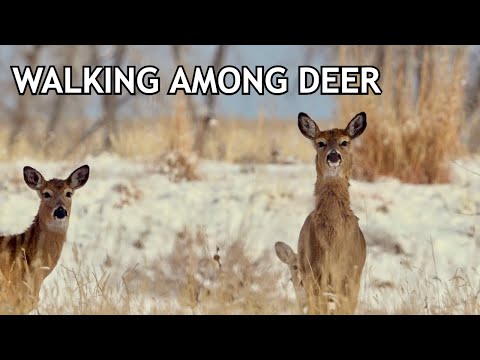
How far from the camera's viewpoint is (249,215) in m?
13.2

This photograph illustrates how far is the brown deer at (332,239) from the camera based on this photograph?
7957 mm

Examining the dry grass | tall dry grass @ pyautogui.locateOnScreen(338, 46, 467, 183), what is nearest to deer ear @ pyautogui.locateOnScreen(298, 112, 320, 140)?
the dry grass

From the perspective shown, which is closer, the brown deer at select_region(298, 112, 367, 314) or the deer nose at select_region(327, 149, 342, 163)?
the brown deer at select_region(298, 112, 367, 314)

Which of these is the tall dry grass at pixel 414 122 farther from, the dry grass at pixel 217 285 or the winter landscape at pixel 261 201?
the dry grass at pixel 217 285

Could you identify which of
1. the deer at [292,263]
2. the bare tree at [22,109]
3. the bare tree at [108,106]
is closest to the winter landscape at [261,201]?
the deer at [292,263]

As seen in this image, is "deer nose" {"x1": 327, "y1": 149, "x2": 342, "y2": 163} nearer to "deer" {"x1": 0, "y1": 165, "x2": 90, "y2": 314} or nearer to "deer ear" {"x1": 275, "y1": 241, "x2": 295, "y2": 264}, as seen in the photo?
"deer ear" {"x1": 275, "y1": 241, "x2": 295, "y2": 264}

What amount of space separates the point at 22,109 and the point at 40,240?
12671 millimetres

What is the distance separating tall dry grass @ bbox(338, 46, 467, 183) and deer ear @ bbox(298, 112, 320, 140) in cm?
530

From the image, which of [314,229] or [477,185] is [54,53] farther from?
[314,229]

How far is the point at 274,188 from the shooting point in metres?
13.8

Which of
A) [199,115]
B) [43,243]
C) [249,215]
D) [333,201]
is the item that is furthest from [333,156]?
[199,115]

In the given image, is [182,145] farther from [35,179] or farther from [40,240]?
[40,240]

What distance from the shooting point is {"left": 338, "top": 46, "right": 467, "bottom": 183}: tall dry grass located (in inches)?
565

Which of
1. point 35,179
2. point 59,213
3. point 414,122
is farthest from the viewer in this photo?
point 414,122
